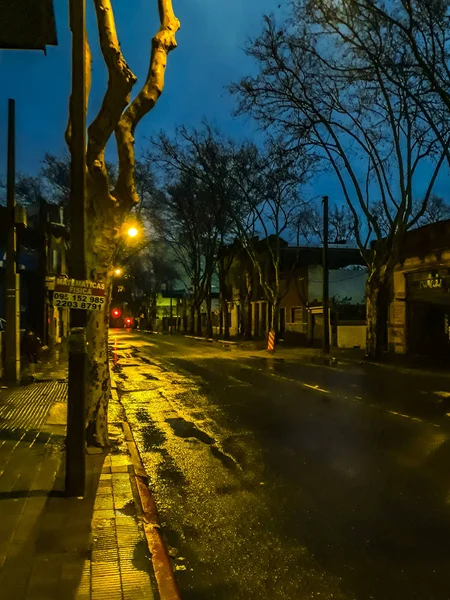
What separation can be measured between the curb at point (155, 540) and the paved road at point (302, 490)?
0.35ft

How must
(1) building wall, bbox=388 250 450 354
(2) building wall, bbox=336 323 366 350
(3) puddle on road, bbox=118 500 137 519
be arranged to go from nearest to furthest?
(3) puddle on road, bbox=118 500 137 519 → (1) building wall, bbox=388 250 450 354 → (2) building wall, bbox=336 323 366 350

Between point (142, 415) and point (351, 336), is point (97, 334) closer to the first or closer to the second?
point (142, 415)

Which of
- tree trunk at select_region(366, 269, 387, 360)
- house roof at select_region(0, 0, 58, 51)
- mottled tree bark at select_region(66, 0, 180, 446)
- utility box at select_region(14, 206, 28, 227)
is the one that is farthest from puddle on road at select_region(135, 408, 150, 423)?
tree trunk at select_region(366, 269, 387, 360)

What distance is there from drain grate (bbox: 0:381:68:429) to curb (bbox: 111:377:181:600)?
9.74 ft

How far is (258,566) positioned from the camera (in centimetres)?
475

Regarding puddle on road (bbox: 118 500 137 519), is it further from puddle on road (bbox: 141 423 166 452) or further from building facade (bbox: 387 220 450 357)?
building facade (bbox: 387 220 450 357)

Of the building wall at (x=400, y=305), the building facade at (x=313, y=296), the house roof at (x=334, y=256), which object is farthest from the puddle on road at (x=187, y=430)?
the house roof at (x=334, y=256)

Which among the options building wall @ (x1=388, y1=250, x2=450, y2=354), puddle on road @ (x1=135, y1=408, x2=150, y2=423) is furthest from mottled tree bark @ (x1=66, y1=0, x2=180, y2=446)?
building wall @ (x1=388, y1=250, x2=450, y2=354)

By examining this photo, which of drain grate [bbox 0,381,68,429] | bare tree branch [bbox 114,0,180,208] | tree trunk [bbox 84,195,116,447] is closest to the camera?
tree trunk [bbox 84,195,116,447]

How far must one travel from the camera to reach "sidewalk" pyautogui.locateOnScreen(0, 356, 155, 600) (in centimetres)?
414

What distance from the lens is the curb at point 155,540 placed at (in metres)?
4.27

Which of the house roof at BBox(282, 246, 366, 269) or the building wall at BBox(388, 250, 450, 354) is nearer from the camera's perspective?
the building wall at BBox(388, 250, 450, 354)

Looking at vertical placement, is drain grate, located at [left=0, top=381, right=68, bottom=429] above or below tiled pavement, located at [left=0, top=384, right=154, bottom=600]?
above

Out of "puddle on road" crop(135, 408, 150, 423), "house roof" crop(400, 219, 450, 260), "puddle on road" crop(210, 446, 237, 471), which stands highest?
Answer: "house roof" crop(400, 219, 450, 260)
